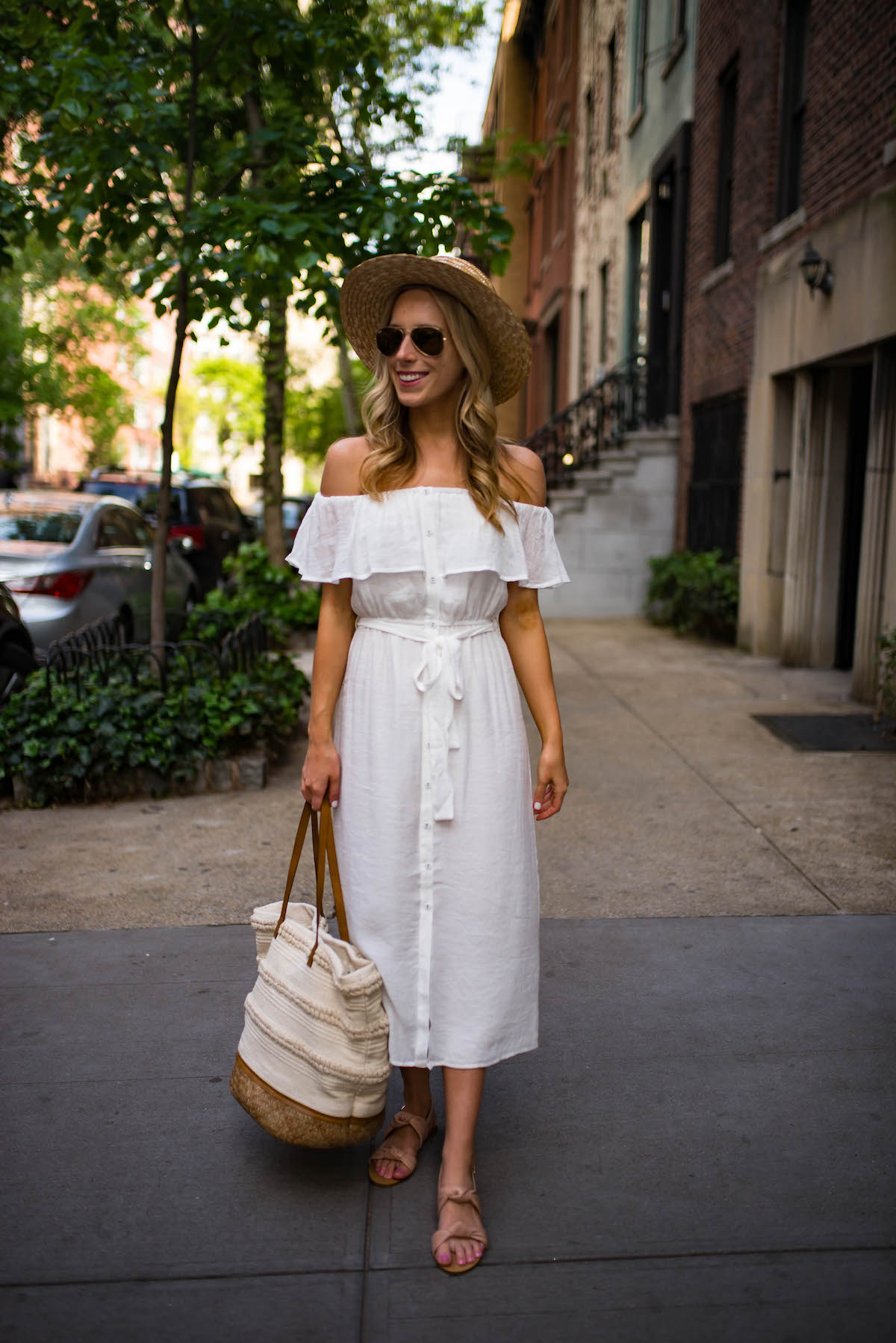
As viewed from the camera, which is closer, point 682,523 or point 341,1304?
point 341,1304

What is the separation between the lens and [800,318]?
9.96 metres

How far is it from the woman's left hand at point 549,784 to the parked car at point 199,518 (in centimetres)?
1198

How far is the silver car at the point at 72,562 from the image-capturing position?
8.77 m

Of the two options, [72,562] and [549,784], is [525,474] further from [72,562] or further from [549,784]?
[72,562]

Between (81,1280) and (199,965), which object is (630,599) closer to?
(199,965)

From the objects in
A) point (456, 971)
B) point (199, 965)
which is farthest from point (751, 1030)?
point (199, 965)

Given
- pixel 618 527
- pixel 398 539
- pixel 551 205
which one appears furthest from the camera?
pixel 551 205

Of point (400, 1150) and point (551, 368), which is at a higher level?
point (551, 368)

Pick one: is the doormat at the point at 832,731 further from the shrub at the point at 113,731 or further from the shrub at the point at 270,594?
the shrub at the point at 270,594

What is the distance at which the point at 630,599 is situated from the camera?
1540cm

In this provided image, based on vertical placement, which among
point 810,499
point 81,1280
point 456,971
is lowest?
point 81,1280

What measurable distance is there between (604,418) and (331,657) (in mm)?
14646

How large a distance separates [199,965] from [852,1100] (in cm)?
208

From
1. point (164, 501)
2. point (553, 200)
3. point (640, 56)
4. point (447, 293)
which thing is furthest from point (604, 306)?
point (447, 293)
